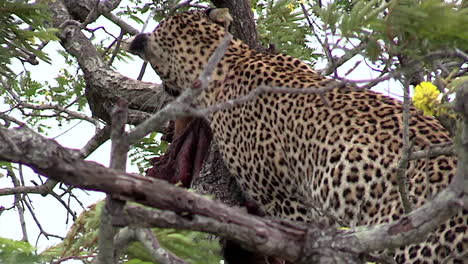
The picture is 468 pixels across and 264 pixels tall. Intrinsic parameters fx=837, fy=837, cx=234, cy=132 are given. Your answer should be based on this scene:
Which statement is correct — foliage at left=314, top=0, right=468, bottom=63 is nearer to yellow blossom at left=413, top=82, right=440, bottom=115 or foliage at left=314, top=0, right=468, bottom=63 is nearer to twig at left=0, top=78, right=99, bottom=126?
yellow blossom at left=413, top=82, right=440, bottom=115

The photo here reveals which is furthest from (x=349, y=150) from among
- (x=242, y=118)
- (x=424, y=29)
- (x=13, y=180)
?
(x=13, y=180)

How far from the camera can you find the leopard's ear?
8203 millimetres

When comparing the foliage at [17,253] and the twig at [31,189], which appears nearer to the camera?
the foliage at [17,253]

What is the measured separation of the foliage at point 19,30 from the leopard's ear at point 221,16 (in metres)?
2.25

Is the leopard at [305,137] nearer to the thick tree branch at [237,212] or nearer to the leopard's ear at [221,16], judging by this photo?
the leopard's ear at [221,16]

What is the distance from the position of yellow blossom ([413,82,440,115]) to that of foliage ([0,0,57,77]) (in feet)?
9.21

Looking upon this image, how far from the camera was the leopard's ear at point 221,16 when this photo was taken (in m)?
8.20

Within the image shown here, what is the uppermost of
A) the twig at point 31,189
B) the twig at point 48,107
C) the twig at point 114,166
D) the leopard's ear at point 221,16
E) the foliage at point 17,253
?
the leopard's ear at point 221,16

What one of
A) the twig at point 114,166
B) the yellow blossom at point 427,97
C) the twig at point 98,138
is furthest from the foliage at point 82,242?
the twig at point 98,138

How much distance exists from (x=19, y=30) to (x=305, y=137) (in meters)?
2.36

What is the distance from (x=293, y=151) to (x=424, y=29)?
2889 mm

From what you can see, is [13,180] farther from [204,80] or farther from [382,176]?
[204,80]

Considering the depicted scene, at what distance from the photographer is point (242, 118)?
739cm

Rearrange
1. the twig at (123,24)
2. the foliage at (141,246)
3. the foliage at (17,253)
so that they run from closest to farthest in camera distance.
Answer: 1. the foliage at (17,253)
2. the foliage at (141,246)
3. the twig at (123,24)
